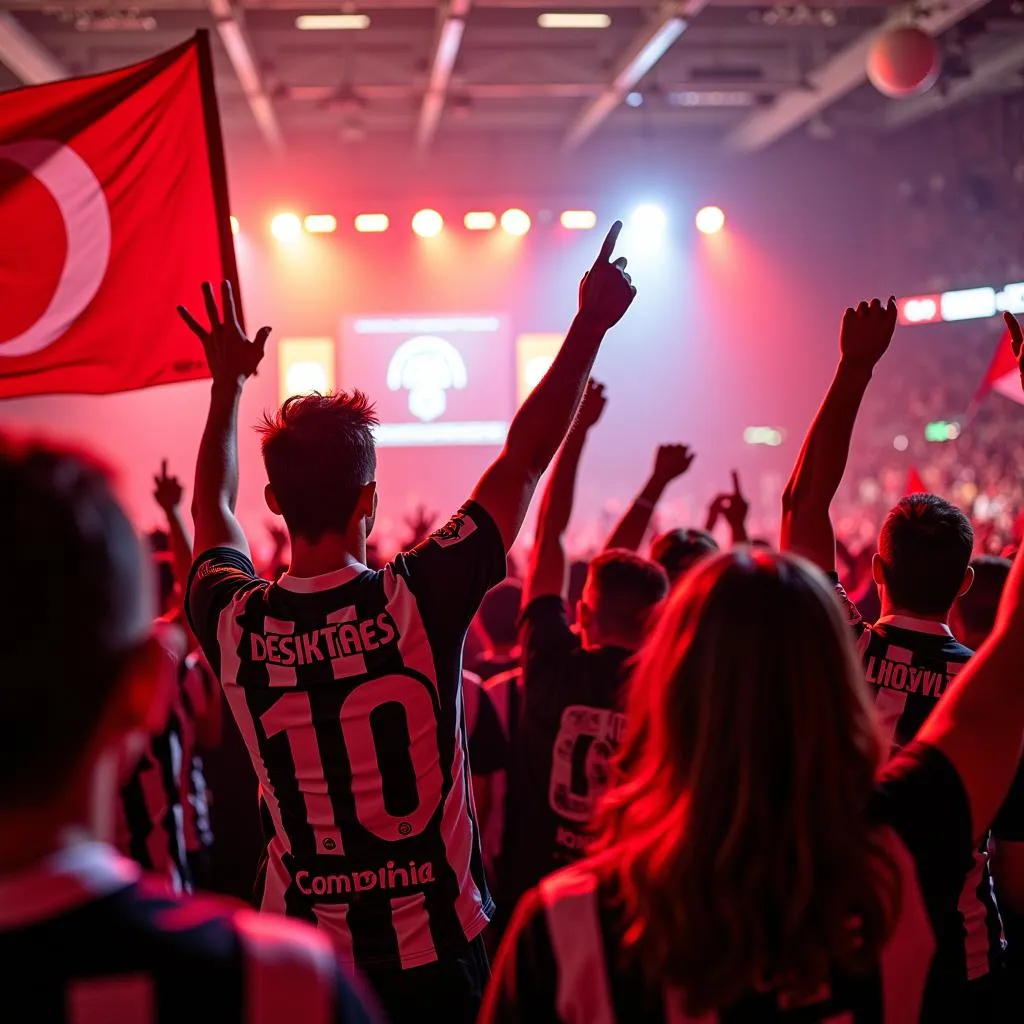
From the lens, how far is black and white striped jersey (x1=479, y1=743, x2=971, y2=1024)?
137cm

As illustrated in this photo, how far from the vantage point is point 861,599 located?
5445 mm

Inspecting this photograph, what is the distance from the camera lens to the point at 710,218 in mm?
16359

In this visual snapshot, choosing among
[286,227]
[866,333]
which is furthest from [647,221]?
[866,333]

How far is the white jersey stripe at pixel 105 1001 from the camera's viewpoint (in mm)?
938

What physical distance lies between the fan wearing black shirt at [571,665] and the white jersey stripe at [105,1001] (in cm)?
230

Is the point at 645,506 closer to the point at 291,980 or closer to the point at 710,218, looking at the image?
the point at 291,980

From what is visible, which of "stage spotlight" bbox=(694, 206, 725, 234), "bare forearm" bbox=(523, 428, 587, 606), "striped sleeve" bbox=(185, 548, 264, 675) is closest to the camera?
"striped sleeve" bbox=(185, 548, 264, 675)

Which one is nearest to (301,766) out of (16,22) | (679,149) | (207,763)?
(207,763)

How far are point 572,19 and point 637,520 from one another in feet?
35.1

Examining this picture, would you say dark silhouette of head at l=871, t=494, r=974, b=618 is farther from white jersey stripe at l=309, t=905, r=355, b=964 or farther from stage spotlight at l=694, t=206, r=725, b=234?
stage spotlight at l=694, t=206, r=725, b=234

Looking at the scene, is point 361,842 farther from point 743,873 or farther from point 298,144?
point 298,144

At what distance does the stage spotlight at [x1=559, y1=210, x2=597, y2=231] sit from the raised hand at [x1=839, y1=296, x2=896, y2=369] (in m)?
14.2

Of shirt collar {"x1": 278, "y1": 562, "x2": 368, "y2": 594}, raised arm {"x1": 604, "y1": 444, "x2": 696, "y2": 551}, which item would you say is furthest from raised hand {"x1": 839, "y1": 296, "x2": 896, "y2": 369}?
shirt collar {"x1": 278, "y1": 562, "x2": 368, "y2": 594}

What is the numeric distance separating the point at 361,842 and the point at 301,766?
189 mm
